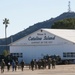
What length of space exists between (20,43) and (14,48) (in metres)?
1.57

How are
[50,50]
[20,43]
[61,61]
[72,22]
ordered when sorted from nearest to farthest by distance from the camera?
1. [61,61]
2. [50,50]
3. [20,43]
4. [72,22]

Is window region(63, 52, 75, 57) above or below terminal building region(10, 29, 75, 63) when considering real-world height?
below

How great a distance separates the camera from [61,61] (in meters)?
67.6

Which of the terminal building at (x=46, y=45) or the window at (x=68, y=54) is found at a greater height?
the terminal building at (x=46, y=45)

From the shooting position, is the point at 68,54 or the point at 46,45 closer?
the point at 68,54

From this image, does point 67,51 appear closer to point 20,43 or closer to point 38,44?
point 38,44

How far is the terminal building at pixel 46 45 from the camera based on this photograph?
232 ft

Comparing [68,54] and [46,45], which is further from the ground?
[46,45]

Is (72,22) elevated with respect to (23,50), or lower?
elevated

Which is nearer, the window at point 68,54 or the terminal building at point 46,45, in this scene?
the window at point 68,54

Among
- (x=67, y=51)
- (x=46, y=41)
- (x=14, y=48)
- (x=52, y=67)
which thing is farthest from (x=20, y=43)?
(x=52, y=67)

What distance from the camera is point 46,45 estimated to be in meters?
73.2

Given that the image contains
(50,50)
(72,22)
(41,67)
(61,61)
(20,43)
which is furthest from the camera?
(72,22)

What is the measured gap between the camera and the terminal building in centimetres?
7075
